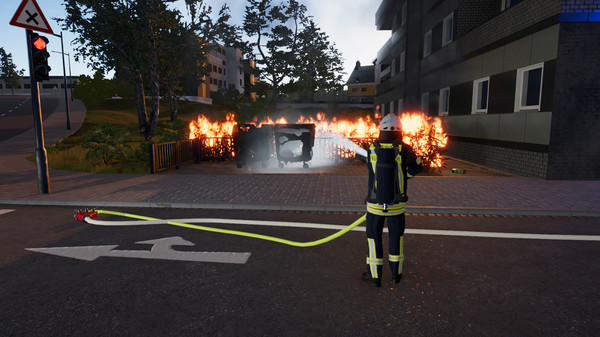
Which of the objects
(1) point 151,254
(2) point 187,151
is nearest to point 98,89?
(2) point 187,151

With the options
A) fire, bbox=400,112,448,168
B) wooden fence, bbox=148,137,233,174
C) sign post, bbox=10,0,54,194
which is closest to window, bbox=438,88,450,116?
fire, bbox=400,112,448,168

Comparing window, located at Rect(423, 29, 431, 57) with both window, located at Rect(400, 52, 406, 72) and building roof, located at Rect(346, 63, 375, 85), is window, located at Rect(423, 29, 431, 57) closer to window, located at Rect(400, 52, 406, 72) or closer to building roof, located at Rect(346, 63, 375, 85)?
window, located at Rect(400, 52, 406, 72)

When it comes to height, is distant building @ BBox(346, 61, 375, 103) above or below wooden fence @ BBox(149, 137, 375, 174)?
above

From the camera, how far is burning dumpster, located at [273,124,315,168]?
1239 cm

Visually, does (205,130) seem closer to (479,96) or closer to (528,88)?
(479,96)

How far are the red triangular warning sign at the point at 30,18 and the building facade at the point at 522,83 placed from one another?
1299 centimetres

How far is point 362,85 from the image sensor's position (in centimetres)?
8406

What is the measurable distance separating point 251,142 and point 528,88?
935 centimetres

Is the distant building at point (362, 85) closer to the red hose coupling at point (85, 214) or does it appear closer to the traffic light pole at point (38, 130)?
the traffic light pole at point (38, 130)

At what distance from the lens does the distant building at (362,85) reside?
82900mm

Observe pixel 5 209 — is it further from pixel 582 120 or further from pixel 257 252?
pixel 582 120

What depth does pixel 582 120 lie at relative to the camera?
10320mm

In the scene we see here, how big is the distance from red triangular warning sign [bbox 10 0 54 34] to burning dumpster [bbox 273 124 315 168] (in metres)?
6.84

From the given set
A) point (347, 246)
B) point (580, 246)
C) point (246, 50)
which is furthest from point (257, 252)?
point (246, 50)
